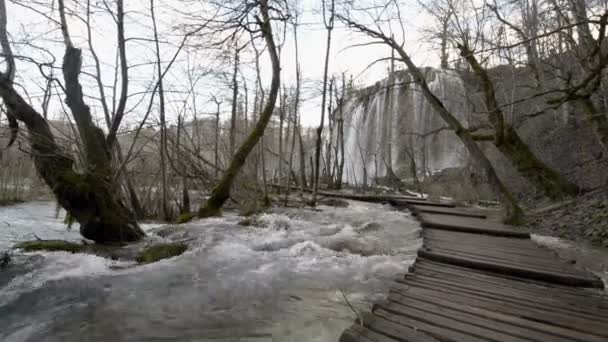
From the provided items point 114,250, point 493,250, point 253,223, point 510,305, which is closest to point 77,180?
point 114,250

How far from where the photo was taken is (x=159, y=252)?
4.09 m

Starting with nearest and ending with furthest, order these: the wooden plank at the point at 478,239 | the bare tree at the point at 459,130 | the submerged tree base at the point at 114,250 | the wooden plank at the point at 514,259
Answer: the wooden plank at the point at 514,259 < the wooden plank at the point at 478,239 < the submerged tree base at the point at 114,250 < the bare tree at the point at 459,130

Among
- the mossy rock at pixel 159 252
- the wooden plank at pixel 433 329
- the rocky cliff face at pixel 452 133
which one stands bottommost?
the mossy rock at pixel 159 252

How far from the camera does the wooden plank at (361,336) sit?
1.64 m

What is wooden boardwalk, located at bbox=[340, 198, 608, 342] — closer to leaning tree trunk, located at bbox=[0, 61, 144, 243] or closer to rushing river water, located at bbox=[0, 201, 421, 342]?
rushing river water, located at bbox=[0, 201, 421, 342]

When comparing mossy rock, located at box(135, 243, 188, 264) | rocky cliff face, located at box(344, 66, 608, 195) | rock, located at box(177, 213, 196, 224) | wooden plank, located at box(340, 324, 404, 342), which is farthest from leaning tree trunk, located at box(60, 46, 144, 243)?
rocky cliff face, located at box(344, 66, 608, 195)

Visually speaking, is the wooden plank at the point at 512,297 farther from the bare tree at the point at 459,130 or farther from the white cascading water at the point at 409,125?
the white cascading water at the point at 409,125

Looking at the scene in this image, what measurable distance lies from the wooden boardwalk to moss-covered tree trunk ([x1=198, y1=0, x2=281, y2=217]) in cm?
474

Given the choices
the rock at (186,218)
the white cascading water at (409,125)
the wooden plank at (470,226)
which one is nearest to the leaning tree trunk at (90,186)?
the rock at (186,218)

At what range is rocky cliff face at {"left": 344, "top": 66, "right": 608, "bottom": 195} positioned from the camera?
33.2 ft

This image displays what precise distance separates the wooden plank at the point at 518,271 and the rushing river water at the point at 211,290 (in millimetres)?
610

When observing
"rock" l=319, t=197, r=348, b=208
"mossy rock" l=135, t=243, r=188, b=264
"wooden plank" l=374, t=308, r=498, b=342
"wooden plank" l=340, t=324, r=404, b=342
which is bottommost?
"mossy rock" l=135, t=243, r=188, b=264

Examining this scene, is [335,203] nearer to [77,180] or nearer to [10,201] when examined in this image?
[77,180]

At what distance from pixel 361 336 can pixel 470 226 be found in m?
4.02
